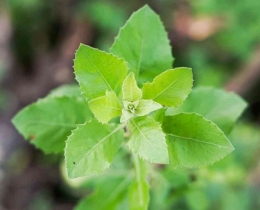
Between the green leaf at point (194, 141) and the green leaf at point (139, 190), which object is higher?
the green leaf at point (194, 141)

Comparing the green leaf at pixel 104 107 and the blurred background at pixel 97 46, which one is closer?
the green leaf at pixel 104 107

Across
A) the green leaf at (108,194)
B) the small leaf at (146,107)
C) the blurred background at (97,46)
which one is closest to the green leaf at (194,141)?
the small leaf at (146,107)

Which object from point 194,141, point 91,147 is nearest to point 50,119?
point 91,147

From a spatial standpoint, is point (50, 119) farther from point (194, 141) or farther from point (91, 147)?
point (194, 141)

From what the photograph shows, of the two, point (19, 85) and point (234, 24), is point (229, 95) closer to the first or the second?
point (234, 24)

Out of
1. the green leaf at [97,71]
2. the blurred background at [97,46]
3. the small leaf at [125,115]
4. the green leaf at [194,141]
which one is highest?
the green leaf at [97,71]

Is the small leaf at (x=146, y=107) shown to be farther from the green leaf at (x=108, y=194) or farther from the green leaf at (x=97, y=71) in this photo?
the green leaf at (x=108, y=194)

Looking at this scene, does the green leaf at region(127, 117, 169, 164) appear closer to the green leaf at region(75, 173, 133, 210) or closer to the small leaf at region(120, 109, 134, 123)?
the small leaf at region(120, 109, 134, 123)
